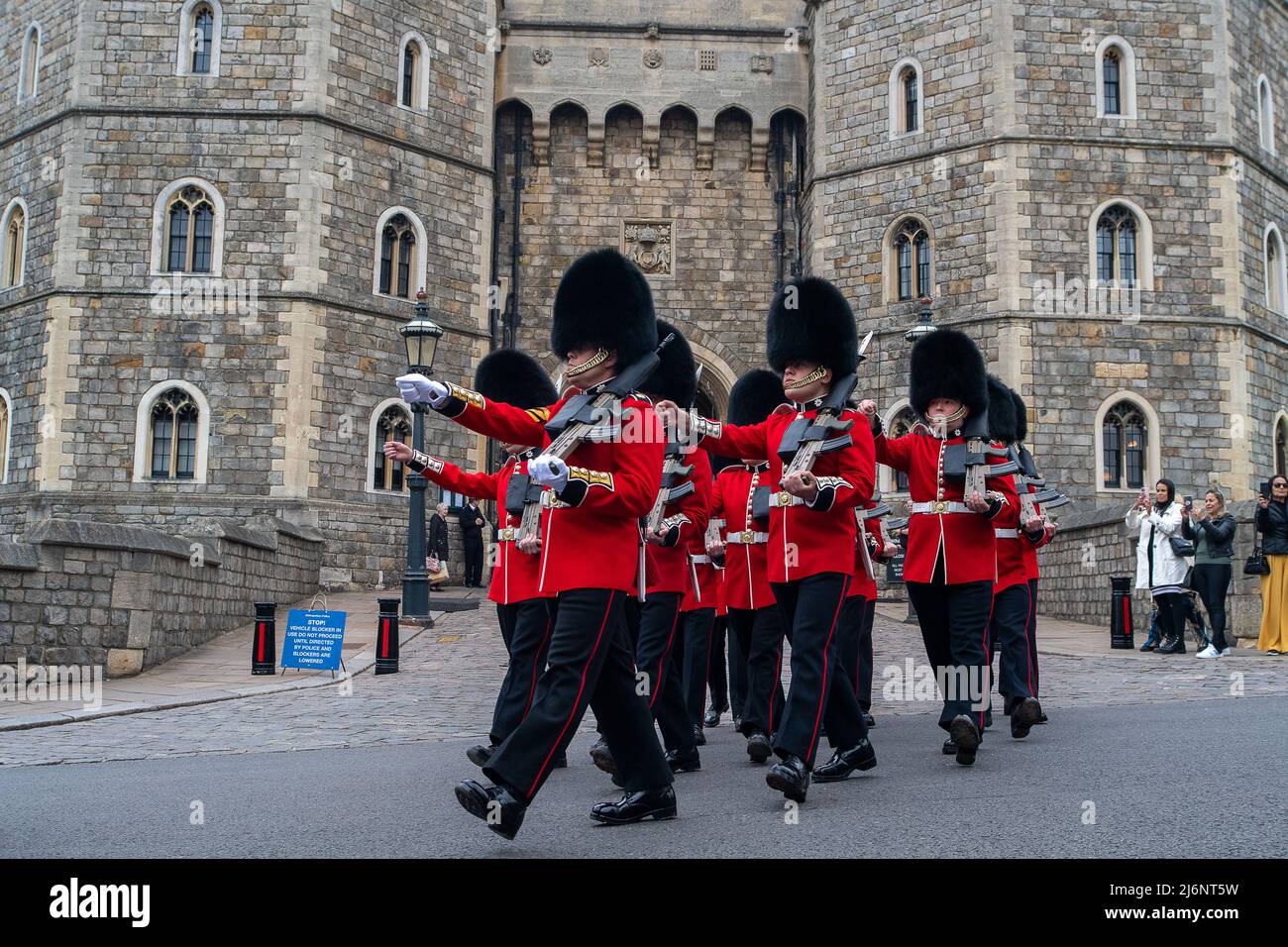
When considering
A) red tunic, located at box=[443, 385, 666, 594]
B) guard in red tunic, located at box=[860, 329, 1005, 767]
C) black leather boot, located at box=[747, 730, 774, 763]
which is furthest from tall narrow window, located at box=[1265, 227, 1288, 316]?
red tunic, located at box=[443, 385, 666, 594]

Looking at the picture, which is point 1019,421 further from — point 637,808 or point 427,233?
point 427,233

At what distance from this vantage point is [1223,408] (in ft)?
74.8

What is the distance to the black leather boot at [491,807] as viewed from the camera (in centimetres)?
445

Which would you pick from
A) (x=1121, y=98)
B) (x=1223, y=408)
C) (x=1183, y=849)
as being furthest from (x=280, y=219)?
(x=1183, y=849)

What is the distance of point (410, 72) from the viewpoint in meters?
24.0

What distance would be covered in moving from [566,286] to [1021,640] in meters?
3.83

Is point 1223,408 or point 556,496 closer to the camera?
point 556,496

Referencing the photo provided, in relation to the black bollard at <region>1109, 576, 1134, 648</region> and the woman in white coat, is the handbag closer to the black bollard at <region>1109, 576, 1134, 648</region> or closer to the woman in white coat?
the woman in white coat

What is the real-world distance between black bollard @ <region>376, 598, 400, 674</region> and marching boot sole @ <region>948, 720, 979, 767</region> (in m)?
7.50

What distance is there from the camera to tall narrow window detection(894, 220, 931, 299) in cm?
2378

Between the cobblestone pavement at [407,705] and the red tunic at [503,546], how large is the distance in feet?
7.36

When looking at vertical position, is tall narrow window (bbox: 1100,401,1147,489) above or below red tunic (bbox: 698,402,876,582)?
above

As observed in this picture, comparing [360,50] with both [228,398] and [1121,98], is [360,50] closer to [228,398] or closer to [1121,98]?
[228,398]

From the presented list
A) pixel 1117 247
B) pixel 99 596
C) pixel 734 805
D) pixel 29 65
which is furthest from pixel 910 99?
pixel 734 805
